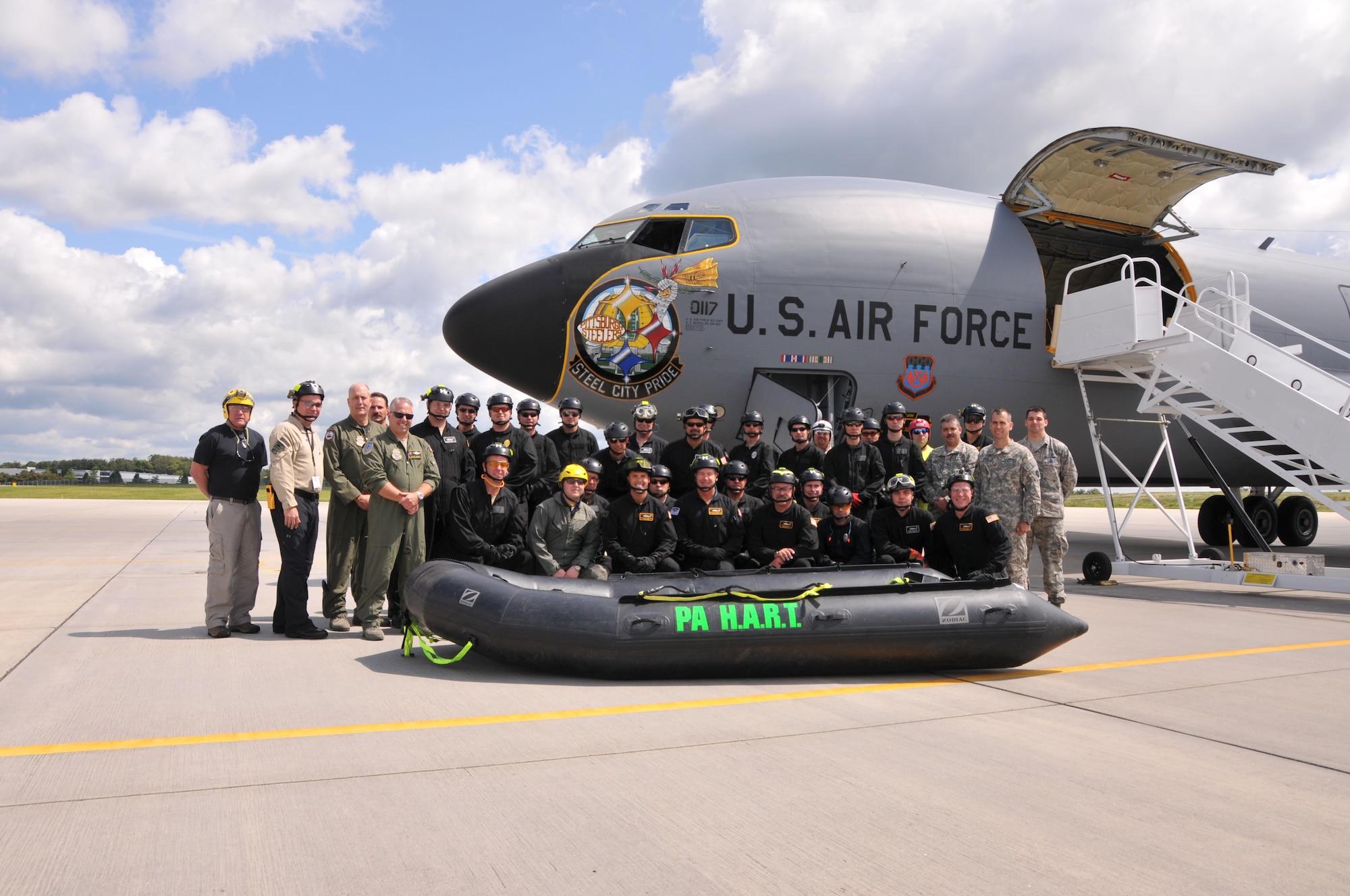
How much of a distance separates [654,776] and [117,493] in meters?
63.5

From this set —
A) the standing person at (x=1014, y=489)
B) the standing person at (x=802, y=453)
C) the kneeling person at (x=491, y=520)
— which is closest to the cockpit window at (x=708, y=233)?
the standing person at (x=802, y=453)

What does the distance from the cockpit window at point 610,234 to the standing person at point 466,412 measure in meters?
3.75

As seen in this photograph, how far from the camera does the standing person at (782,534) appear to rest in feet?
26.0

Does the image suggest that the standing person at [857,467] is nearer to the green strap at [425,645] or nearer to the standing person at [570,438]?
the standing person at [570,438]

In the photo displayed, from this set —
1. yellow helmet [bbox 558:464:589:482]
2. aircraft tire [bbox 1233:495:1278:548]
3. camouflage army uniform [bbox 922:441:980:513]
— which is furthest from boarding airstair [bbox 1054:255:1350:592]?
yellow helmet [bbox 558:464:589:482]

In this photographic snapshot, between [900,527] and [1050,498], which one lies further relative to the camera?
[1050,498]

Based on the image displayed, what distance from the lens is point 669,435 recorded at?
12039mm

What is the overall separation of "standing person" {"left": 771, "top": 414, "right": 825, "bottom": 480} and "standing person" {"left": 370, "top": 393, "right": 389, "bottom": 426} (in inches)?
160

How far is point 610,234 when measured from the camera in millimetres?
11938

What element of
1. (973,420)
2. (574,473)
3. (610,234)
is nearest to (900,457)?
(973,420)

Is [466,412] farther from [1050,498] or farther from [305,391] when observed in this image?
[1050,498]

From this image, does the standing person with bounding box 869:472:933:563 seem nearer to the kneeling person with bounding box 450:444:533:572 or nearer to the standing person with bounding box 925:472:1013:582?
the standing person with bounding box 925:472:1013:582

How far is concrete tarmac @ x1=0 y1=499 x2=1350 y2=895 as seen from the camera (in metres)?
2.94

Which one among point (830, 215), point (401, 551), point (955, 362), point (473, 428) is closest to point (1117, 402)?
point (955, 362)
